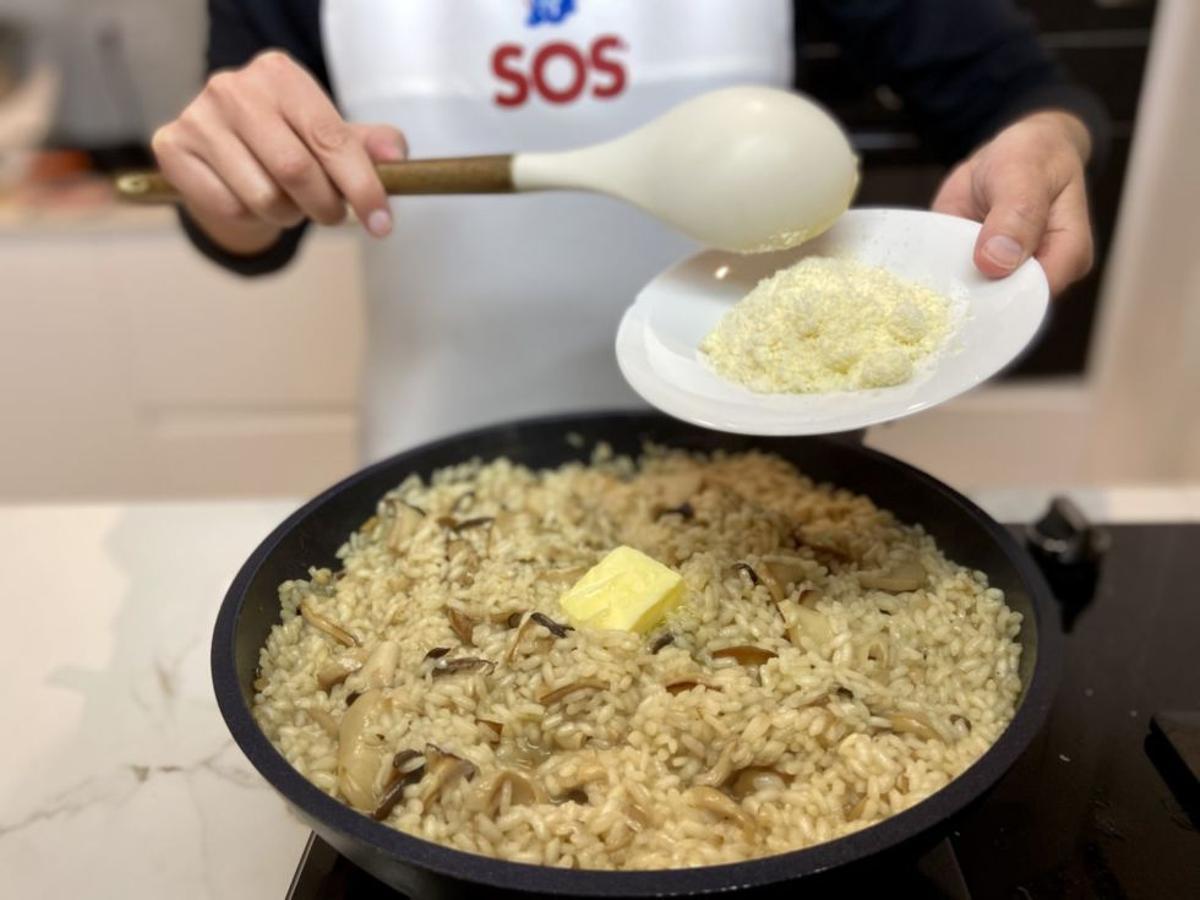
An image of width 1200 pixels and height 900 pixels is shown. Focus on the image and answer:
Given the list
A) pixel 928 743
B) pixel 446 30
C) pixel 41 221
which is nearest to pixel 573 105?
pixel 446 30

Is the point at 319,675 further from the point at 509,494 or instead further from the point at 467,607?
the point at 509,494

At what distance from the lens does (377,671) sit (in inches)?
37.2

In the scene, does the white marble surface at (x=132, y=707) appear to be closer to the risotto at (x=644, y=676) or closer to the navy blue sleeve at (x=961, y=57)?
the risotto at (x=644, y=676)

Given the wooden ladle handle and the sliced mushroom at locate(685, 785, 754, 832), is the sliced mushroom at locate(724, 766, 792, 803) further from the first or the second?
the wooden ladle handle

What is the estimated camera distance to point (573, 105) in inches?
60.4

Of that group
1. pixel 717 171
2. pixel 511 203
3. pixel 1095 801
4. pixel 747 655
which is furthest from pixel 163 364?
pixel 1095 801

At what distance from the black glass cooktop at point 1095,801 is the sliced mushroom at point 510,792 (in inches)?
6.3

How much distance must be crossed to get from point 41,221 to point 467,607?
6.53 feet

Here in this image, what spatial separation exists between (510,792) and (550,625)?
0.18 meters

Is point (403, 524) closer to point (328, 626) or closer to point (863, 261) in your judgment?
point (328, 626)

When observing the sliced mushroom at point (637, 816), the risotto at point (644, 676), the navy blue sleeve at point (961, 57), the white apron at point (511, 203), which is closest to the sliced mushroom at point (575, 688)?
the risotto at point (644, 676)

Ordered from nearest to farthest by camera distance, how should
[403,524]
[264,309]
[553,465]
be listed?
[403,524] < [553,465] < [264,309]

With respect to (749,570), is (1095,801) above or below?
below

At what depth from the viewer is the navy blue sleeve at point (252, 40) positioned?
1.56m
